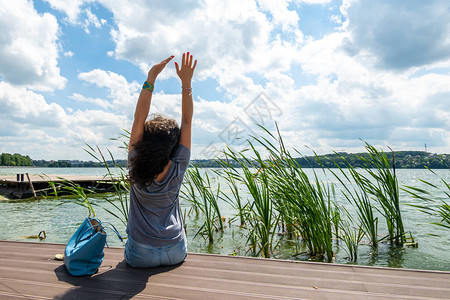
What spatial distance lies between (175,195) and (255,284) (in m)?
0.69

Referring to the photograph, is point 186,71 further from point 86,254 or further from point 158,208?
point 86,254

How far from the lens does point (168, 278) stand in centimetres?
178

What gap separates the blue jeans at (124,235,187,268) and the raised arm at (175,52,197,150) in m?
0.66

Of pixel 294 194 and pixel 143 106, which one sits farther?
pixel 294 194

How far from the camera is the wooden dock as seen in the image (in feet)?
5.21

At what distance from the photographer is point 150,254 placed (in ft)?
6.16

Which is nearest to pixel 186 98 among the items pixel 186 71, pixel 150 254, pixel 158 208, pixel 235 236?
pixel 186 71

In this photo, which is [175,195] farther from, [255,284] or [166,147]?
[255,284]

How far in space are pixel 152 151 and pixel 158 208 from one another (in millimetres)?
365

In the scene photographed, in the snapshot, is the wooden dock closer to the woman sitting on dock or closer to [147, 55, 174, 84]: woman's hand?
the woman sitting on dock

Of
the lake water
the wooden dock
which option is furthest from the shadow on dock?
the lake water

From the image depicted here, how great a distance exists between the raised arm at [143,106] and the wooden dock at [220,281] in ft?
2.58

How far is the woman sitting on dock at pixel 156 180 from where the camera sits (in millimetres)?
1738

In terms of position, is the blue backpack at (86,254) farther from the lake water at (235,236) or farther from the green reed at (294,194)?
the green reed at (294,194)
